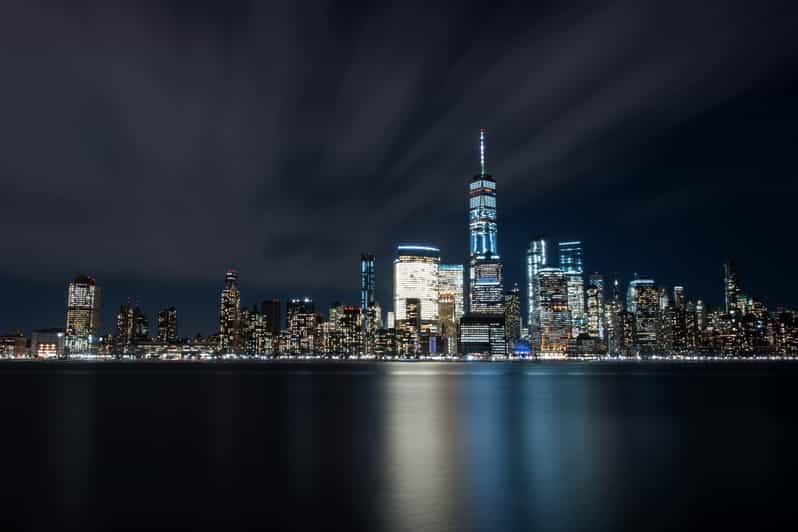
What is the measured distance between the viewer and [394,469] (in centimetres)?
2742

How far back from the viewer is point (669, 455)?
31312 mm

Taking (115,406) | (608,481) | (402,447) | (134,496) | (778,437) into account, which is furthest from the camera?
(115,406)

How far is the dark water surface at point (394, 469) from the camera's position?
63.6ft

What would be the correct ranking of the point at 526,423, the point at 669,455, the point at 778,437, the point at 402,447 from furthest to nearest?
the point at 526,423
the point at 778,437
the point at 402,447
the point at 669,455

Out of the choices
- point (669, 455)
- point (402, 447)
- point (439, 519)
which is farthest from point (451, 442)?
point (439, 519)

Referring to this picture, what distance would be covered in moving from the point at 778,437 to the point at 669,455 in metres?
12.1

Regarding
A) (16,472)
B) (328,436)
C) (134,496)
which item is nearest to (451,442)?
(328,436)

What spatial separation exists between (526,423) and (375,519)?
2921 cm

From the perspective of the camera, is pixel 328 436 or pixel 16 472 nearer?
pixel 16 472

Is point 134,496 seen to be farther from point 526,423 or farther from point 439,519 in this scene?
point 526,423

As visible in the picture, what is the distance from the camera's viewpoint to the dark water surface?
19.4m

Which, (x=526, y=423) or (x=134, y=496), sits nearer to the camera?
(x=134, y=496)

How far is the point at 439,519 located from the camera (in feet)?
63.5

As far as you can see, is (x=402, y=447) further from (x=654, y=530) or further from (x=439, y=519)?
(x=654, y=530)
